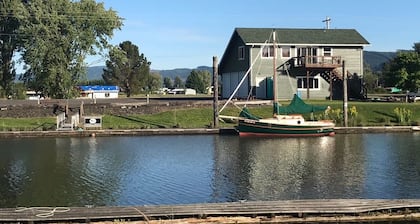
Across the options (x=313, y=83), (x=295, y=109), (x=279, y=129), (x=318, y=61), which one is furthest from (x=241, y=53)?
(x=279, y=129)

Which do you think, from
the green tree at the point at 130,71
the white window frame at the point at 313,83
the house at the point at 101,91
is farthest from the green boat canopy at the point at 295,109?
the green tree at the point at 130,71

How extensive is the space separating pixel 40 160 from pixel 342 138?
77.2ft

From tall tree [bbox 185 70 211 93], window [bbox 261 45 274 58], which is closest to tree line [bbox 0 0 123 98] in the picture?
window [bbox 261 45 274 58]

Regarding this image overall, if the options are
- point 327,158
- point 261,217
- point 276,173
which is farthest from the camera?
point 327,158

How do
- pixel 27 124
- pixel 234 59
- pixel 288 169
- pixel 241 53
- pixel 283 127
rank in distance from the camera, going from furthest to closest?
pixel 234 59, pixel 241 53, pixel 27 124, pixel 283 127, pixel 288 169

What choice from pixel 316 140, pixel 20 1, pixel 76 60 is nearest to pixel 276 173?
pixel 316 140

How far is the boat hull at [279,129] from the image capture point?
151 feet

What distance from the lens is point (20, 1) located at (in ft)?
225

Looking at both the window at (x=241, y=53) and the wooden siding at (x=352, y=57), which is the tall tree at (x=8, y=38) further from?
the wooden siding at (x=352, y=57)

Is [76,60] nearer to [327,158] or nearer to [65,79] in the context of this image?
[65,79]

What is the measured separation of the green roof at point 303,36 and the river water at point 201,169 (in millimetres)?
21372

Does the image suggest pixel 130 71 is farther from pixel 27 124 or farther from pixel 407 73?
pixel 27 124

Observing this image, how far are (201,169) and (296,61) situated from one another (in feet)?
117

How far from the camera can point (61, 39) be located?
212 feet
